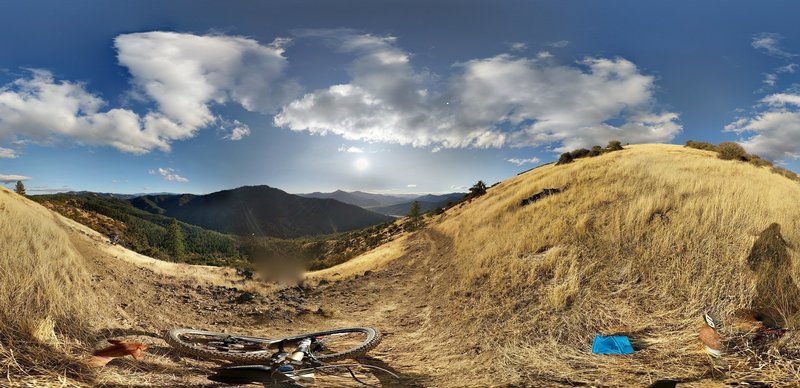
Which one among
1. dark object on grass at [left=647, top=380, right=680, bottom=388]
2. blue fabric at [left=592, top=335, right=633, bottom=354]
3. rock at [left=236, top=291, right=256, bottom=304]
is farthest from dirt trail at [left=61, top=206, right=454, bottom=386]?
dark object on grass at [left=647, top=380, right=680, bottom=388]

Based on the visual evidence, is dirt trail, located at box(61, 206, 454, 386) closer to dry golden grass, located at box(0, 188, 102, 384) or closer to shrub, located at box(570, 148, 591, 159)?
dry golden grass, located at box(0, 188, 102, 384)

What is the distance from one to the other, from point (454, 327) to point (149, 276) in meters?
13.0

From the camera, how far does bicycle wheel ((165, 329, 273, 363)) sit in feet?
29.0

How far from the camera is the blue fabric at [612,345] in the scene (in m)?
8.73

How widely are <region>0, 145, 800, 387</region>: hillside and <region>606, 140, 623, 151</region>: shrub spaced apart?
90.4ft

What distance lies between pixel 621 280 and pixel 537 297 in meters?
2.75

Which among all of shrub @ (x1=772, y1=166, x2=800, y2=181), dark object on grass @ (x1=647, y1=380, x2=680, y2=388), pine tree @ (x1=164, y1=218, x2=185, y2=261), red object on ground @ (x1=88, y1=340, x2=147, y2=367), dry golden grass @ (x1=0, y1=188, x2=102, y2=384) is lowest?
pine tree @ (x1=164, y1=218, x2=185, y2=261)

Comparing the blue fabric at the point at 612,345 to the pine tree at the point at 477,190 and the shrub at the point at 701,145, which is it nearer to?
the pine tree at the point at 477,190

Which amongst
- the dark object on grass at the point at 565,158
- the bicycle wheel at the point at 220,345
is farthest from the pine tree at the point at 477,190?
the bicycle wheel at the point at 220,345

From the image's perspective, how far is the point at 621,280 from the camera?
12055 millimetres

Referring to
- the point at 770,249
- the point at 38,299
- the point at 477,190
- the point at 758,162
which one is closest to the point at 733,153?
the point at 758,162

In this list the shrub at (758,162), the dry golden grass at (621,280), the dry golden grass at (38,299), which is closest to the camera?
the dry golden grass at (38,299)

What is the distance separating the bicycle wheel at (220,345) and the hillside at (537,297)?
11.9 inches

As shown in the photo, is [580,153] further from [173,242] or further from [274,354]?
[173,242]
